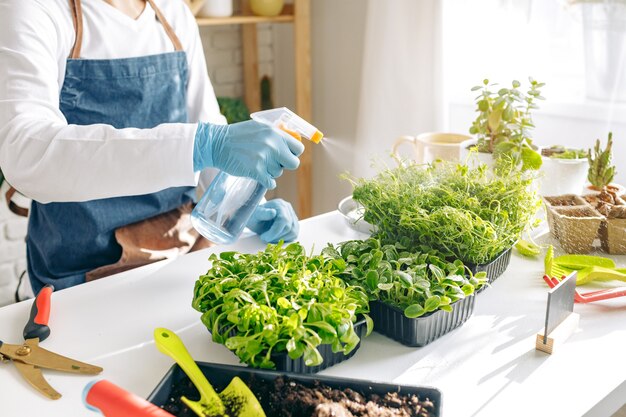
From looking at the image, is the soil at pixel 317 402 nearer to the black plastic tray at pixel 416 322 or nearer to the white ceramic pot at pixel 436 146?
the black plastic tray at pixel 416 322

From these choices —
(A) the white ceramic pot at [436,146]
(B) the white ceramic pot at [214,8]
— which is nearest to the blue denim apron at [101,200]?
(A) the white ceramic pot at [436,146]

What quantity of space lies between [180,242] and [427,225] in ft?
2.30

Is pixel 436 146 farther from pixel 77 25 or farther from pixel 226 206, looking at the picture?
pixel 77 25

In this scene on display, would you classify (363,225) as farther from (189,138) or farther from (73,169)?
(73,169)

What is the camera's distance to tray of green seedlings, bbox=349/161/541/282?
1.01 metres

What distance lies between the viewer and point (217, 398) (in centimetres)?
72

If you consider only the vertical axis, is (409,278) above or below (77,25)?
below

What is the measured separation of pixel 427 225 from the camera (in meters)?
1.02

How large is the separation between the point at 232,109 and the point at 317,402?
1.95m

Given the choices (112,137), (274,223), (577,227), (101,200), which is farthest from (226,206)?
(577,227)

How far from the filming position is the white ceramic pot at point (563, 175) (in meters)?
1.35

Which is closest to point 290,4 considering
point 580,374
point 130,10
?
point 130,10

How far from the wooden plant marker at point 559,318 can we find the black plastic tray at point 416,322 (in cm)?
11

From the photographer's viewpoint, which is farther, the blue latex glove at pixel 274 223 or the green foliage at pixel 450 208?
the blue latex glove at pixel 274 223
